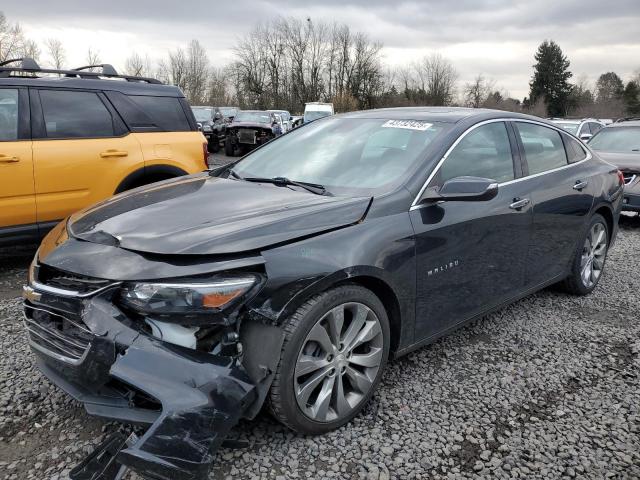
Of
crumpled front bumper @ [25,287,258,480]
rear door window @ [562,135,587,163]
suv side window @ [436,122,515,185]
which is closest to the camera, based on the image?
crumpled front bumper @ [25,287,258,480]

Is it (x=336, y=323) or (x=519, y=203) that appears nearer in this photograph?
(x=336, y=323)

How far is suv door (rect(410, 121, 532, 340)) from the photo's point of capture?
295 centimetres

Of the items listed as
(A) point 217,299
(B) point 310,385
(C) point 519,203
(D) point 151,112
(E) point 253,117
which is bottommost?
(B) point 310,385

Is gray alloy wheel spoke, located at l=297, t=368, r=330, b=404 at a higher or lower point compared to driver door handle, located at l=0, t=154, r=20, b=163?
lower

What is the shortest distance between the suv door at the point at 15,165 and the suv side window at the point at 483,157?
365 centimetres

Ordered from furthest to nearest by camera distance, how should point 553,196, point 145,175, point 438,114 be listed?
1. point 145,175
2. point 553,196
3. point 438,114

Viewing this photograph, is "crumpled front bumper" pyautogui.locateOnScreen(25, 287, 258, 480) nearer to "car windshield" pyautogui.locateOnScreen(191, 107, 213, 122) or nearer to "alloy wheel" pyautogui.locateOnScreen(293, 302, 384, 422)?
"alloy wheel" pyautogui.locateOnScreen(293, 302, 384, 422)

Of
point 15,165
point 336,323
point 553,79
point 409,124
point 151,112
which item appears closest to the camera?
point 336,323

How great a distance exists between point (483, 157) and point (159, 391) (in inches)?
98.6

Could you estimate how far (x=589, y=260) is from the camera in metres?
4.64

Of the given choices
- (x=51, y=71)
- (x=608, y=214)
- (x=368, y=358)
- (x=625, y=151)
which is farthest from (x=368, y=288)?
(x=625, y=151)

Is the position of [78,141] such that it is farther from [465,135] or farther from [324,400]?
[324,400]

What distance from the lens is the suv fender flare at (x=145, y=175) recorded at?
5.23 m

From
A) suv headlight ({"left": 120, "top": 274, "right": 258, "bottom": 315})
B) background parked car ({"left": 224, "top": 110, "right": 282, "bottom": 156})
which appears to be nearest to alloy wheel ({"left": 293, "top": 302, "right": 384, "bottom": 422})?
suv headlight ({"left": 120, "top": 274, "right": 258, "bottom": 315})
